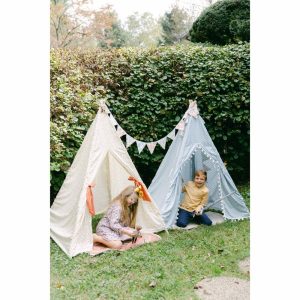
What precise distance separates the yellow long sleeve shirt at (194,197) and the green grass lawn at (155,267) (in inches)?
14.4

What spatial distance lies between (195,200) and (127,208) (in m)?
0.89

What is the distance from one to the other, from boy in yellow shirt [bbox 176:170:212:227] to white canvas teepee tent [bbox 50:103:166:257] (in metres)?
0.38

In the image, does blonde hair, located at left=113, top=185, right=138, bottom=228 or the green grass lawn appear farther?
blonde hair, located at left=113, top=185, right=138, bottom=228

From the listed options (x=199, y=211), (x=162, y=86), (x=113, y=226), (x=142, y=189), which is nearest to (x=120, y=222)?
(x=113, y=226)

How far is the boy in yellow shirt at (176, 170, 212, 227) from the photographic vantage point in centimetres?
485

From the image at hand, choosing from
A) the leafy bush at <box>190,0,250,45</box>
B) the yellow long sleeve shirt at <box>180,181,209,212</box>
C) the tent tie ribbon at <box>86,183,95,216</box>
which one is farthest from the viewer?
the leafy bush at <box>190,0,250,45</box>

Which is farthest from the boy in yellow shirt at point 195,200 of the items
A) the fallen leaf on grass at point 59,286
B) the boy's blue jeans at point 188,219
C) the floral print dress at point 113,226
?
the fallen leaf on grass at point 59,286

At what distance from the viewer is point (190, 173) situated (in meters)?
5.29

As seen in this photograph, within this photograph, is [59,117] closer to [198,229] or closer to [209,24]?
[198,229]

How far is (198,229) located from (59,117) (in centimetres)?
211

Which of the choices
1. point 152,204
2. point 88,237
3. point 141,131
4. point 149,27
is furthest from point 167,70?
point 149,27

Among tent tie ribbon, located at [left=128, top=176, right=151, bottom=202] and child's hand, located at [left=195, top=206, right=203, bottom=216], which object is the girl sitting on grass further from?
child's hand, located at [left=195, top=206, right=203, bottom=216]

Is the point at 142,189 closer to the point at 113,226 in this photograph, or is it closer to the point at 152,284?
the point at 113,226

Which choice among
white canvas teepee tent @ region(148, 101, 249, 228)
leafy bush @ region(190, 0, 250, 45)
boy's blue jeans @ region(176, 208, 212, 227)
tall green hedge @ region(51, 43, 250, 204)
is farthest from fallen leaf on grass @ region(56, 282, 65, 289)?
leafy bush @ region(190, 0, 250, 45)
